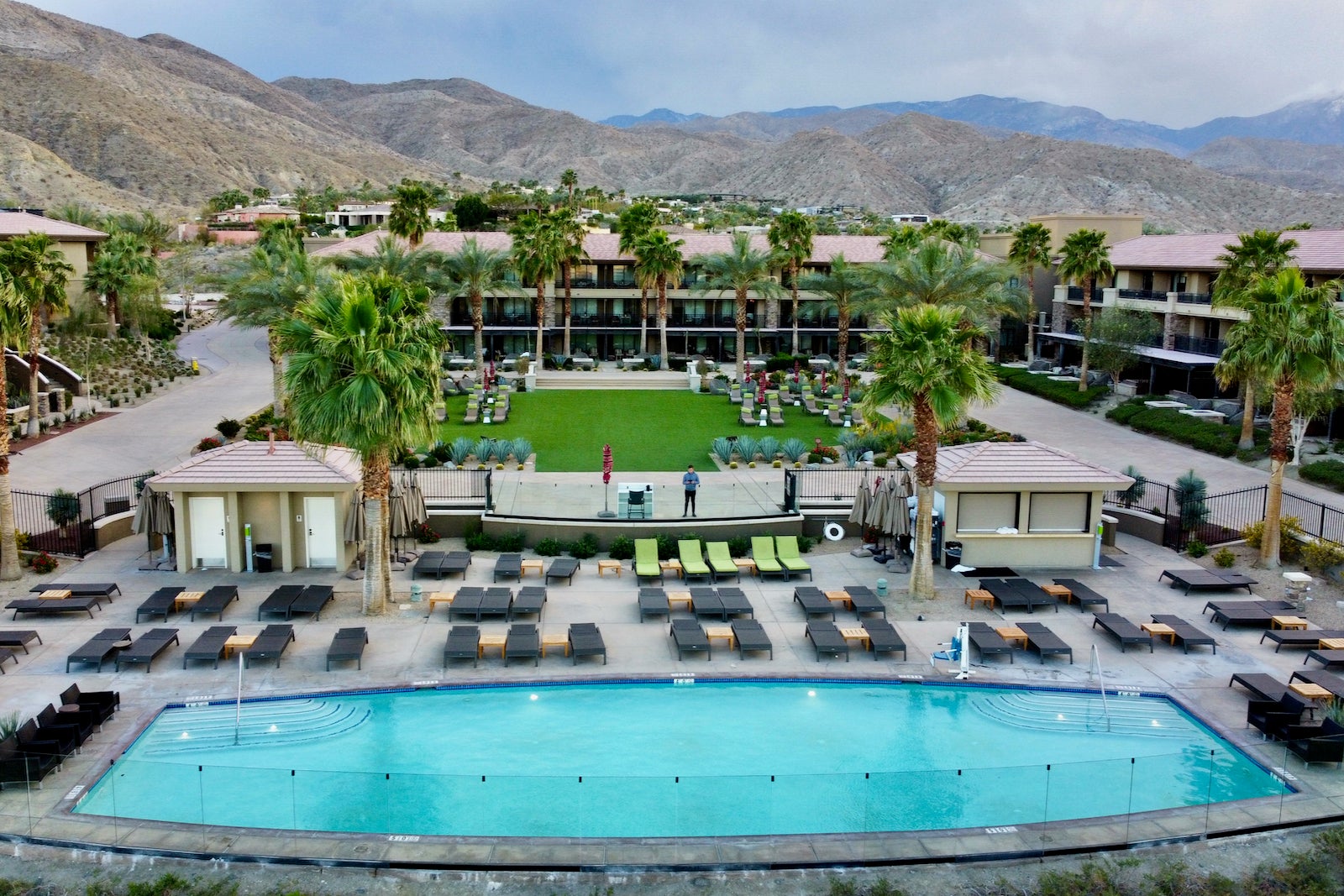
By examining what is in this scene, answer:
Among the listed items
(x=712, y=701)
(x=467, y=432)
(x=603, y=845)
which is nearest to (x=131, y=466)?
(x=467, y=432)

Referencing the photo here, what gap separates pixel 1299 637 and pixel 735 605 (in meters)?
10.4

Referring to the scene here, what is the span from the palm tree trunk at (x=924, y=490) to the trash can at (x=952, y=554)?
2228 millimetres

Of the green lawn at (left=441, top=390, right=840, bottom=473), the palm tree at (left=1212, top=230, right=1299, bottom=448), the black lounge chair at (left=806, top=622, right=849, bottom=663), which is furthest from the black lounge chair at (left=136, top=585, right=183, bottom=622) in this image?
the palm tree at (left=1212, top=230, right=1299, bottom=448)

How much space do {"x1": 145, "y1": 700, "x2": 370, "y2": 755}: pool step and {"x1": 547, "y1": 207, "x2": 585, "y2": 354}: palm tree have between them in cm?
4535

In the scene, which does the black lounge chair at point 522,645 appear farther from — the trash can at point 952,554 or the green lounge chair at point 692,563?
the trash can at point 952,554

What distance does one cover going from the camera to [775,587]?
22953mm

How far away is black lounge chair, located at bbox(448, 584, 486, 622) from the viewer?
66.6ft

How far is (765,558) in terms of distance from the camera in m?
24.1

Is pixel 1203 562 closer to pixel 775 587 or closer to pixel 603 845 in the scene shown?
pixel 775 587

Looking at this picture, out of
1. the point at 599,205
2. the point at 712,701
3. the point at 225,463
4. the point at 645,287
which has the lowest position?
the point at 712,701

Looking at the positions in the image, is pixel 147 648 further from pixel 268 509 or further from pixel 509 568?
pixel 509 568

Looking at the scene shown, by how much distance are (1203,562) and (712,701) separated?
14.0 metres

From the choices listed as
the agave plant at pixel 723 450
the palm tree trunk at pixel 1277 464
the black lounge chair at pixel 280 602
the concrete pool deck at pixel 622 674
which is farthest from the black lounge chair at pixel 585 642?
the agave plant at pixel 723 450

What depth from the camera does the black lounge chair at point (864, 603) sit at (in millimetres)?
20812
